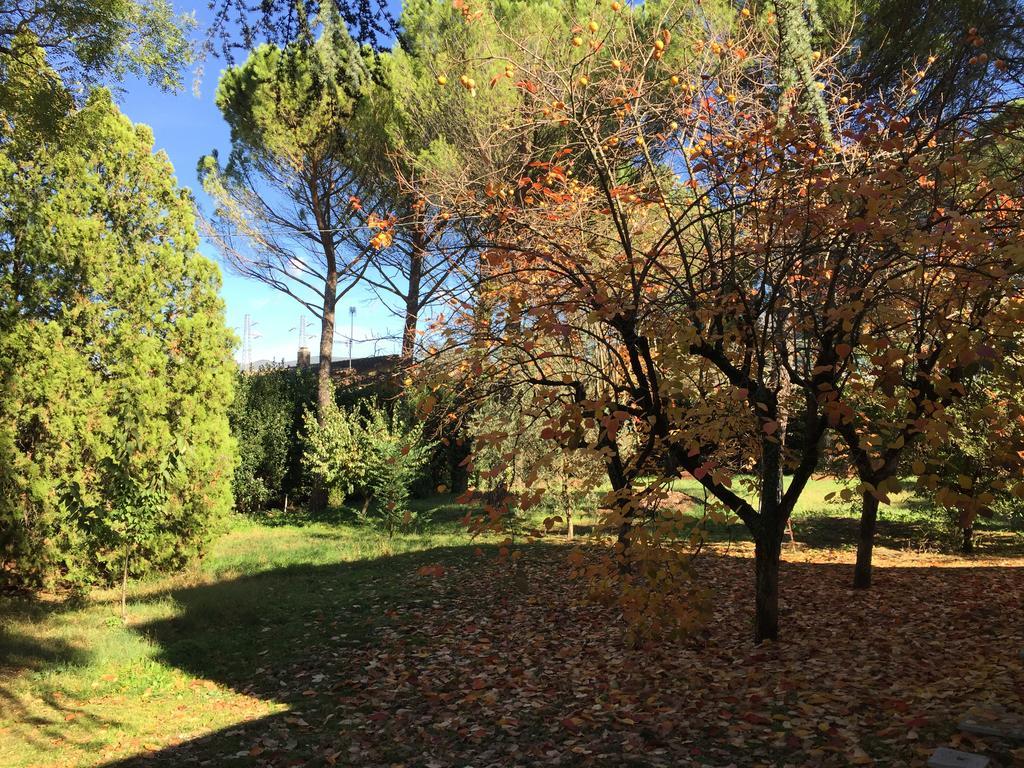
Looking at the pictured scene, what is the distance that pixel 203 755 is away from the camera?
3.77 meters

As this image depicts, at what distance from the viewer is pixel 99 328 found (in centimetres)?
754

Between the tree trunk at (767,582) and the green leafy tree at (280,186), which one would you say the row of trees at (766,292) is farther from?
the green leafy tree at (280,186)

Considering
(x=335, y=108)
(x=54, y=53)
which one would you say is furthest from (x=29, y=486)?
(x=335, y=108)

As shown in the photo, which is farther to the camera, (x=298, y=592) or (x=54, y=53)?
(x=298, y=592)

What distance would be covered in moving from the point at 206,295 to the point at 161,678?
5199 mm

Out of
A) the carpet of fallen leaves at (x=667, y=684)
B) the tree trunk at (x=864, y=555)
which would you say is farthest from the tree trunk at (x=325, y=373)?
the tree trunk at (x=864, y=555)

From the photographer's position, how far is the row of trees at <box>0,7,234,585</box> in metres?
5.64

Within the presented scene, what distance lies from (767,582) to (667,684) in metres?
1.07

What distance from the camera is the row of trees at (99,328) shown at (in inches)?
222

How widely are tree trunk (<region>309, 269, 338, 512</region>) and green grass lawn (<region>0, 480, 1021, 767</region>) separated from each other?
144 inches

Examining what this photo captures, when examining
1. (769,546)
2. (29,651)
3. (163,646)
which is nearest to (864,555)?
(769,546)

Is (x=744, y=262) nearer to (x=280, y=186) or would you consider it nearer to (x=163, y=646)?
(x=163, y=646)

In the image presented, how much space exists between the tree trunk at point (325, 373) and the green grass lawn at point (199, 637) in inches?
144

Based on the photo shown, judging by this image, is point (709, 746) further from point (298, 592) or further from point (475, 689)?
point (298, 592)
